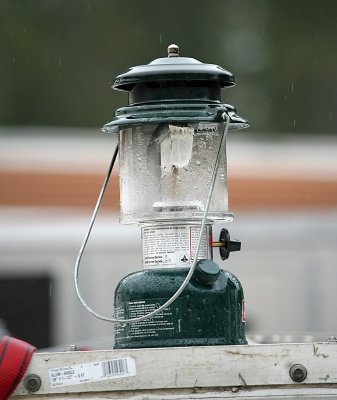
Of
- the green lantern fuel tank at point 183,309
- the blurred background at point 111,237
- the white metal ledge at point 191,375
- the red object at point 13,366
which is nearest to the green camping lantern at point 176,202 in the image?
the green lantern fuel tank at point 183,309

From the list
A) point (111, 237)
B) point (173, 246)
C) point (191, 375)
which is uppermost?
point (173, 246)

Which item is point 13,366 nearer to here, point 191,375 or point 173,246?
point 191,375

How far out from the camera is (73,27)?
3688 centimetres

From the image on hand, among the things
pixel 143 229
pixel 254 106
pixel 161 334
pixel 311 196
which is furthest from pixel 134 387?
pixel 254 106

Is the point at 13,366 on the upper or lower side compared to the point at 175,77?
lower

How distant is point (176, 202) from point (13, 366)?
79 cm

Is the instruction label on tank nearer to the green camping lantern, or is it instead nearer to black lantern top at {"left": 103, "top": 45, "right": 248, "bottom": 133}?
the green camping lantern

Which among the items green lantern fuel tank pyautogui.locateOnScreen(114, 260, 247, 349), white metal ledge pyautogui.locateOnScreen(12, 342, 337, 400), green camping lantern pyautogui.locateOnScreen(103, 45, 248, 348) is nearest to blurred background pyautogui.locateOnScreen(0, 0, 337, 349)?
green camping lantern pyautogui.locateOnScreen(103, 45, 248, 348)

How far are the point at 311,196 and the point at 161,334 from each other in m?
12.0

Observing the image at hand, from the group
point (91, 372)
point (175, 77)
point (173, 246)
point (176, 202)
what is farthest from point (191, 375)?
point (175, 77)

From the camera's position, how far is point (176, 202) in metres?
3.96

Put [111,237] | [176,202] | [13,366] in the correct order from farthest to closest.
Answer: [111,237], [176,202], [13,366]

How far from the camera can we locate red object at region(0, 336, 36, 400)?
336cm

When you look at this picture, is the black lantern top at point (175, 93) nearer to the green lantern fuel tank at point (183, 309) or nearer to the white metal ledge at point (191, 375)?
the green lantern fuel tank at point (183, 309)
